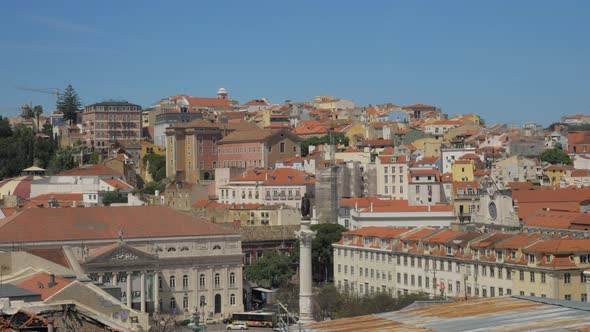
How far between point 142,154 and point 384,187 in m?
44.4

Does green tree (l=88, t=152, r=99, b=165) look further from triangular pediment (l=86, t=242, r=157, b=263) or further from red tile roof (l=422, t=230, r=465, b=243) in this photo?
red tile roof (l=422, t=230, r=465, b=243)

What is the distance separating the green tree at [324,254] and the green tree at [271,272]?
1.78 meters

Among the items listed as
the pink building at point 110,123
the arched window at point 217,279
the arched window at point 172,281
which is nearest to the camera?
the arched window at point 172,281

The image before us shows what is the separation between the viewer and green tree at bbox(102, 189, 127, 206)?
112 m

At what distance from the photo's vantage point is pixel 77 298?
4516cm

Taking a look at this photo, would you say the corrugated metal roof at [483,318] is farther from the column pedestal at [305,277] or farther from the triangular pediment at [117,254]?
the triangular pediment at [117,254]

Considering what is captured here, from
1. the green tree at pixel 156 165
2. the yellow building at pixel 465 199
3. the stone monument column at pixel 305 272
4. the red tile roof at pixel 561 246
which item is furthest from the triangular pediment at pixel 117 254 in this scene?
the green tree at pixel 156 165

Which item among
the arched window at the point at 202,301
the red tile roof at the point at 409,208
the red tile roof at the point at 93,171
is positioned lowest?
the arched window at the point at 202,301

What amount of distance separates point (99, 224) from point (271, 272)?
12.5 meters

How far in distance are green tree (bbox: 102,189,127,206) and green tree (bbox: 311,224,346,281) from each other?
29.7 m

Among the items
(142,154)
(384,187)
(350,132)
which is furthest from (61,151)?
(384,187)

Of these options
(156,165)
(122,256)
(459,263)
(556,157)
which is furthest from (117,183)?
(459,263)

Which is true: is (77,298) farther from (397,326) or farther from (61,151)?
(61,151)

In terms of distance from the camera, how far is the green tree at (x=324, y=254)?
85.6m
